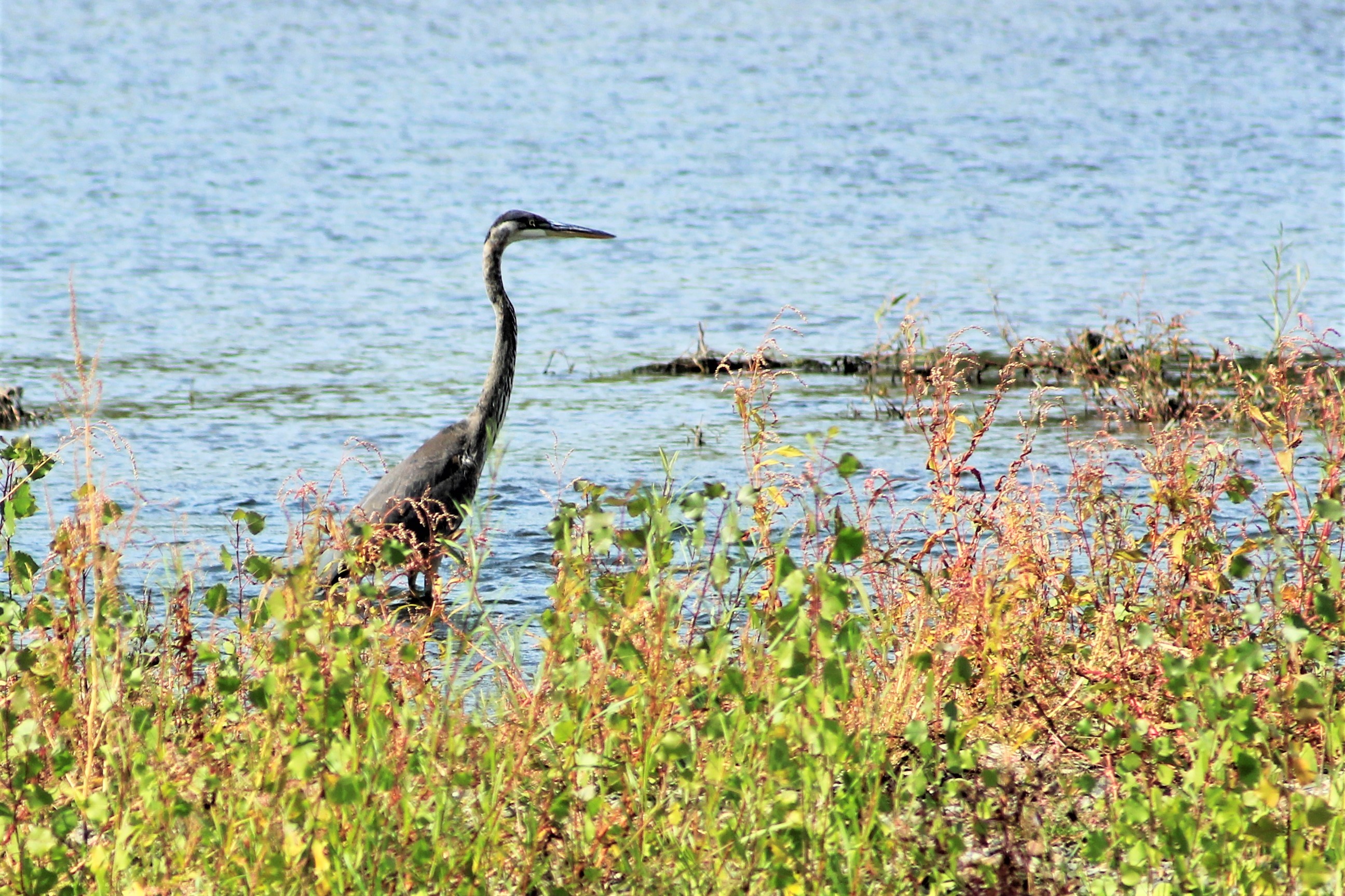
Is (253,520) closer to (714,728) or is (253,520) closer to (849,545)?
(714,728)

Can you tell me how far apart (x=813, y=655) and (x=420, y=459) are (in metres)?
3.61

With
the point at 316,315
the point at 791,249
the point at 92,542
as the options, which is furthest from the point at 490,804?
the point at 791,249

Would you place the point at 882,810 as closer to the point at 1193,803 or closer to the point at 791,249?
the point at 1193,803

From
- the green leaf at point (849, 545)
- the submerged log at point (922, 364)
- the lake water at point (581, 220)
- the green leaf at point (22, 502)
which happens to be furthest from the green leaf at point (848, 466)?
the submerged log at point (922, 364)

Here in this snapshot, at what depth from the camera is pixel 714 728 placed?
3.48 metres

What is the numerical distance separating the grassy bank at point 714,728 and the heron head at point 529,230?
3.27 meters

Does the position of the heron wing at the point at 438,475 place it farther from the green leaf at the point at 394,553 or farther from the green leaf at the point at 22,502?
the green leaf at the point at 394,553

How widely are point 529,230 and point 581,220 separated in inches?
340

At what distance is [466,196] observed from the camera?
18703 mm

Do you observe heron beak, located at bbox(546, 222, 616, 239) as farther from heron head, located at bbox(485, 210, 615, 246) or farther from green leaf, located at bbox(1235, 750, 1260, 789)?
green leaf, located at bbox(1235, 750, 1260, 789)

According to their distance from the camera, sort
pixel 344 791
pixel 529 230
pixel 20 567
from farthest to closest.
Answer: pixel 529 230 < pixel 20 567 < pixel 344 791

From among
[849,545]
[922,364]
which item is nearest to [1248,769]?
[849,545]

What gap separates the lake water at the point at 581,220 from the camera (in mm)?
10266

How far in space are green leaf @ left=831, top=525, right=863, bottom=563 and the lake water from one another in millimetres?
1812
